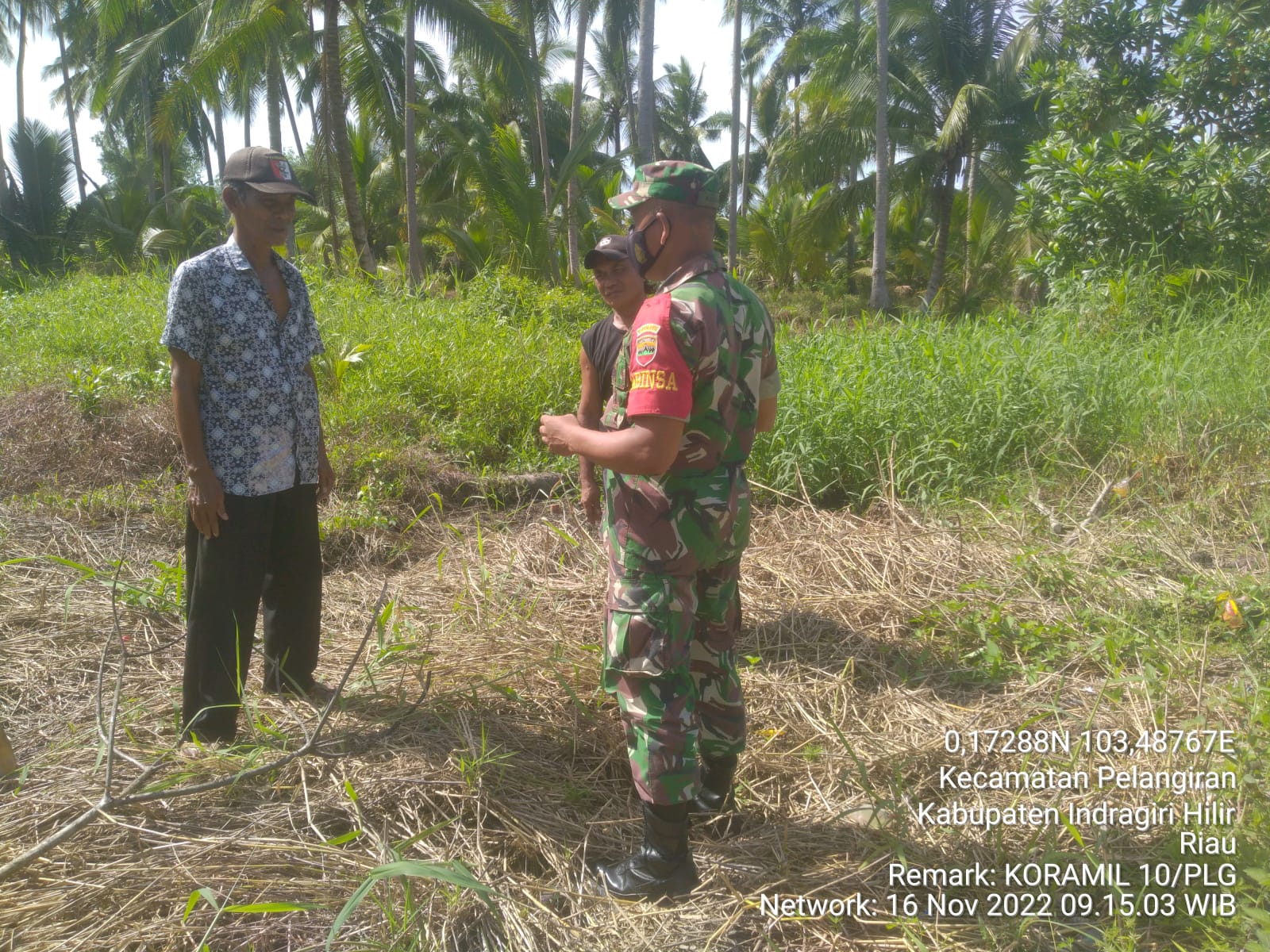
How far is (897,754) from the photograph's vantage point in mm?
2648

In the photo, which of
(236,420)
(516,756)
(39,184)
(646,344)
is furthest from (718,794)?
(39,184)

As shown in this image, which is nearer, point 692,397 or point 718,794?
point 692,397

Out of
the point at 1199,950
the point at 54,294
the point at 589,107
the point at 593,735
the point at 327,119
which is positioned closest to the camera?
the point at 1199,950

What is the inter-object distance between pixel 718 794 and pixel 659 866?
14.5 inches

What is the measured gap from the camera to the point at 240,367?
2.55 meters

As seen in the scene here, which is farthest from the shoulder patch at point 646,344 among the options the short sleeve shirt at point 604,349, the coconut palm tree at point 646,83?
the coconut palm tree at point 646,83

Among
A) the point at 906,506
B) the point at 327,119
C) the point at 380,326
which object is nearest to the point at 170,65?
the point at 327,119

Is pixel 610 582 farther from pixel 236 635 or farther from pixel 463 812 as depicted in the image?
pixel 236 635

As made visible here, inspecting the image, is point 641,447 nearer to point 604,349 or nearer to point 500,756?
point 500,756

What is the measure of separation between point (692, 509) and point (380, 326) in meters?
5.50

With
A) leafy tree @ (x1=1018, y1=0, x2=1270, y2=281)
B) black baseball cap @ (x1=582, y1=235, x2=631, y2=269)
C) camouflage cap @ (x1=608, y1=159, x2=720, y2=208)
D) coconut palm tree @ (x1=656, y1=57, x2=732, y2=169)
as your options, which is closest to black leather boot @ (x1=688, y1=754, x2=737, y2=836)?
camouflage cap @ (x1=608, y1=159, x2=720, y2=208)

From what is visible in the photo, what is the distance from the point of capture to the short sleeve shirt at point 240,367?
8.08 feet

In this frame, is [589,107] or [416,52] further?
[589,107]

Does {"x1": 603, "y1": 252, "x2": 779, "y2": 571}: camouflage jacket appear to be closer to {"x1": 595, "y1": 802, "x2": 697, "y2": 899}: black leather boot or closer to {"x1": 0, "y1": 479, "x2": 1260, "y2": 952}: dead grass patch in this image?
{"x1": 595, "y1": 802, "x2": 697, "y2": 899}: black leather boot
